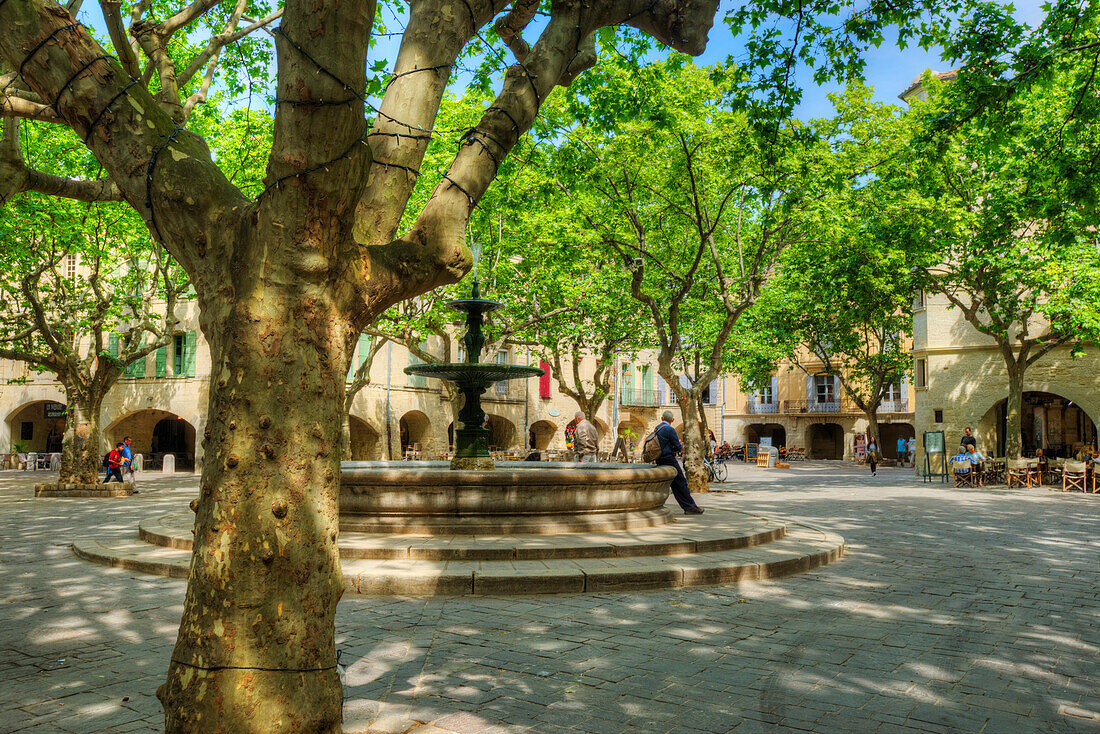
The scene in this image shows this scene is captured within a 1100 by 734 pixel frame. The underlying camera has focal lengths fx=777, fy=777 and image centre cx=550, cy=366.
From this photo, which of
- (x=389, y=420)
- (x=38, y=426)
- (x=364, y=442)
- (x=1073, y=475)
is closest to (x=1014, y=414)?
(x=1073, y=475)

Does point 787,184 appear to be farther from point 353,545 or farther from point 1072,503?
point 353,545

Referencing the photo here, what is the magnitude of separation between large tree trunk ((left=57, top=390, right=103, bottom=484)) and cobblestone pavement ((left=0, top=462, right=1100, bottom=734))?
10444 mm

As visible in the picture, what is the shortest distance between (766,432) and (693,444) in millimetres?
39202

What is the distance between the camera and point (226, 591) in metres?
2.87

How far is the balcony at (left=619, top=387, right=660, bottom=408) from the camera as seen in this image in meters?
45.2

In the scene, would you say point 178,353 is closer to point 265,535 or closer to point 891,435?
point 265,535

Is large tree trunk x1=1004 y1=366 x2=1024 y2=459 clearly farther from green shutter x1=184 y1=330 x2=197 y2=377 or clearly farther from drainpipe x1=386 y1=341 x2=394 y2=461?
green shutter x1=184 y1=330 x2=197 y2=377

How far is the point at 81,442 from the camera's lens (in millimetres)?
17969

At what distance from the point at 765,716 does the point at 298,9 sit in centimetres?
380

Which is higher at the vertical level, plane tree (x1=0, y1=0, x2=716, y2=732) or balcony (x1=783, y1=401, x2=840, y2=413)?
balcony (x1=783, y1=401, x2=840, y2=413)

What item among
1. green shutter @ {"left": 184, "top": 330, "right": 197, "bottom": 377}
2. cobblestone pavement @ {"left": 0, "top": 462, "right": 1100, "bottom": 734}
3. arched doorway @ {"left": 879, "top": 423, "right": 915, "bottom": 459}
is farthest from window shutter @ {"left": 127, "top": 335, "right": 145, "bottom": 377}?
arched doorway @ {"left": 879, "top": 423, "right": 915, "bottom": 459}

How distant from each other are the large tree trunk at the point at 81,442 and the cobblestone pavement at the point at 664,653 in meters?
10.4

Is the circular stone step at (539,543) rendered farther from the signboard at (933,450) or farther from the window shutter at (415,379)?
the window shutter at (415,379)

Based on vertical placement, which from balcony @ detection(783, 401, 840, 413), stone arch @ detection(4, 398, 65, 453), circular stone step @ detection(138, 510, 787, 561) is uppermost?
balcony @ detection(783, 401, 840, 413)
